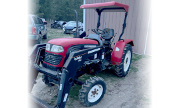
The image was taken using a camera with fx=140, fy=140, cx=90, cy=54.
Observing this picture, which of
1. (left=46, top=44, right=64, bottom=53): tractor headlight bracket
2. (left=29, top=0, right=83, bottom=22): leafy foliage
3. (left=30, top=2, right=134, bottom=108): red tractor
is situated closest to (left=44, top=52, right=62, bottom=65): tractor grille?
(left=30, top=2, right=134, bottom=108): red tractor

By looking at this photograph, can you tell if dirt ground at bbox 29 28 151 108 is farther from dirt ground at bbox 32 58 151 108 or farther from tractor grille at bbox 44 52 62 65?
tractor grille at bbox 44 52 62 65

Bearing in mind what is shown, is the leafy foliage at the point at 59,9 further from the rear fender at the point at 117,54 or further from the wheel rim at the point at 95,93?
the wheel rim at the point at 95,93

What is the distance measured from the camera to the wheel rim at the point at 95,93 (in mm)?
2877

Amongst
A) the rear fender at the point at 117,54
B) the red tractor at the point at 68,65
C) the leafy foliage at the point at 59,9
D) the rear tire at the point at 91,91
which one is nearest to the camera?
the red tractor at the point at 68,65

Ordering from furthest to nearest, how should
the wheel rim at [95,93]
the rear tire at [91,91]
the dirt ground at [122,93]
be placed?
the dirt ground at [122,93], the wheel rim at [95,93], the rear tire at [91,91]

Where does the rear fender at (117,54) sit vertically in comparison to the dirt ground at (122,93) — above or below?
above

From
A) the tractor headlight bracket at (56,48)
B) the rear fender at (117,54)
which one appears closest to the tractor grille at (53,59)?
the tractor headlight bracket at (56,48)

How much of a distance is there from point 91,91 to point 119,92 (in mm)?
1048

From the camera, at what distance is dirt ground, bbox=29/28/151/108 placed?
309 centimetres

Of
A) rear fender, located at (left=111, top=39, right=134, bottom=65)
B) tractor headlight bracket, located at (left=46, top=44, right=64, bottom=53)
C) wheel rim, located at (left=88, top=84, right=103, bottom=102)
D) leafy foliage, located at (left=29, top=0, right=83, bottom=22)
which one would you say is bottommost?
wheel rim, located at (left=88, top=84, right=103, bottom=102)

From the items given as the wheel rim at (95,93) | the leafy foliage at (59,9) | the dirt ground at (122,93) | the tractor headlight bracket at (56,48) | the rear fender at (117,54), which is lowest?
the dirt ground at (122,93)
